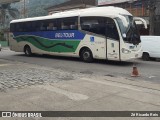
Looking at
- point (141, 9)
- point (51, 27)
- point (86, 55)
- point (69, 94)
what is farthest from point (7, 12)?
point (69, 94)

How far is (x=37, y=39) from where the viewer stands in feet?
66.1

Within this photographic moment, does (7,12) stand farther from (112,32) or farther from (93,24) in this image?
(112,32)

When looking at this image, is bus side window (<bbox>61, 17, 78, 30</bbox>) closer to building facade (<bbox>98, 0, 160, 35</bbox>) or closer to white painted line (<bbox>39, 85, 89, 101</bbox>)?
white painted line (<bbox>39, 85, 89, 101</bbox>)

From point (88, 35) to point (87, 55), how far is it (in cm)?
120

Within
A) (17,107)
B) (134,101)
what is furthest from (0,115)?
(134,101)

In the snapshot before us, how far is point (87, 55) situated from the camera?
54.0 feet

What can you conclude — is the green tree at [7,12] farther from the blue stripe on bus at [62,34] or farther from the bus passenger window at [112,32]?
the bus passenger window at [112,32]

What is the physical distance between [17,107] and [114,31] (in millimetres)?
9465

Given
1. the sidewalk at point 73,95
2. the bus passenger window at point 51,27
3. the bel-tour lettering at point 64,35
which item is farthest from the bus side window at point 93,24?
the sidewalk at point 73,95

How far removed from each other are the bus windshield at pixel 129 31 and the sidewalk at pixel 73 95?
206 inches

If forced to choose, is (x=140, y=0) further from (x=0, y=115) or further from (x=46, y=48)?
(x=0, y=115)

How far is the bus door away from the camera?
14.9 metres

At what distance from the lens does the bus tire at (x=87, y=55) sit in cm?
1638

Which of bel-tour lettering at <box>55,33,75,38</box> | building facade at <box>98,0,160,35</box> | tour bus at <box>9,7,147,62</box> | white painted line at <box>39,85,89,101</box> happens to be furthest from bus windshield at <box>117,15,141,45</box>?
building facade at <box>98,0,160,35</box>
